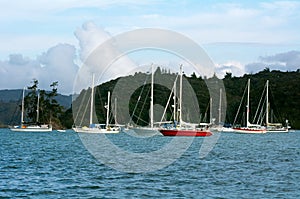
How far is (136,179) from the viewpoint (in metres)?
38.5

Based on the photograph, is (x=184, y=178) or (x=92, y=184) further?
(x=184, y=178)

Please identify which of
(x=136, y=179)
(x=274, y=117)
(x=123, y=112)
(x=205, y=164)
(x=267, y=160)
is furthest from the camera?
(x=274, y=117)

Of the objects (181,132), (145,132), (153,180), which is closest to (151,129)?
(145,132)

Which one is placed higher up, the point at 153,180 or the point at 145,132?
the point at 145,132

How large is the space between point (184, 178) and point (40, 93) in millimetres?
143831

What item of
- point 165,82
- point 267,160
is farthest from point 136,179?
point 165,82

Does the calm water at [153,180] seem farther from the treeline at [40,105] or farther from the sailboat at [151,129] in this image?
the treeline at [40,105]

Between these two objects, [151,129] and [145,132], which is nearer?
[151,129]

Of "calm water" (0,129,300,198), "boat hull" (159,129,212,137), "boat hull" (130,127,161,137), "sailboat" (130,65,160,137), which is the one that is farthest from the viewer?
"boat hull" (130,127,161,137)

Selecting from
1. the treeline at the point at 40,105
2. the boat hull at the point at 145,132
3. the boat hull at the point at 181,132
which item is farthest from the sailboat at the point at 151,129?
the treeline at the point at 40,105

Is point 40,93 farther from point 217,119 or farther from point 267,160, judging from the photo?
point 267,160

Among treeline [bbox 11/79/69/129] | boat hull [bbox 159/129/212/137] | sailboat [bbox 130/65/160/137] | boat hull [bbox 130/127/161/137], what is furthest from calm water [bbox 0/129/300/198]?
treeline [bbox 11/79/69/129]

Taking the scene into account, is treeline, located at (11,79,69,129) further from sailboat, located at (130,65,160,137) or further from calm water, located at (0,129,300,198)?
calm water, located at (0,129,300,198)

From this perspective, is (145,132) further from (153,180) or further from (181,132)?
(153,180)
